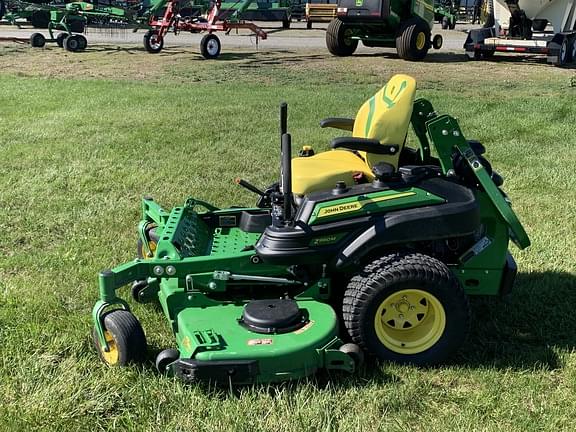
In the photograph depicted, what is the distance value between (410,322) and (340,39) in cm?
1427

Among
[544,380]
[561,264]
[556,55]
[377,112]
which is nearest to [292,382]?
[544,380]

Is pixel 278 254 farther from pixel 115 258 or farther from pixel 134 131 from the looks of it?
pixel 134 131

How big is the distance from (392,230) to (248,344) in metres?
0.90

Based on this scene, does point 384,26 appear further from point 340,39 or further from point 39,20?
point 39,20

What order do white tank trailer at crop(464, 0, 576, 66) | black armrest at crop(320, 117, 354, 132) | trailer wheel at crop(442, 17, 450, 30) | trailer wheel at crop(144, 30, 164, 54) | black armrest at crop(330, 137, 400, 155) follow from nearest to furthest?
black armrest at crop(330, 137, 400, 155) < black armrest at crop(320, 117, 354, 132) < white tank trailer at crop(464, 0, 576, 66) < trailer wheel at crop(144, 30, 164, 54) < trailer wheel at crop(442, 17, 450, 30)

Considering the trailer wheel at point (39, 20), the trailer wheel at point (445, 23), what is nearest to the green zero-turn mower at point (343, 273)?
the trailer wheel at point (39, 20)

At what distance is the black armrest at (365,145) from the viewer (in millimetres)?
3271

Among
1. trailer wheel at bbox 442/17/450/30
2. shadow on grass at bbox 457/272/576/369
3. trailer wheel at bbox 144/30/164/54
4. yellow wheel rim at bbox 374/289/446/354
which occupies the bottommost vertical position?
shadow on grass at bbox 457/272/576/369

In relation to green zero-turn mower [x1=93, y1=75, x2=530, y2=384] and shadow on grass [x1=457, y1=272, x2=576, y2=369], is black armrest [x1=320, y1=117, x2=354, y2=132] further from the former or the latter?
shadow on grass [x1=457, y1=272, x2=576, y2=369]

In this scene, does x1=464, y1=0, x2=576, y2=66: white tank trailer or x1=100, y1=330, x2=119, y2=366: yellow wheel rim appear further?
x1=464, y1=0, x2=576, y2=66: white tank trailer

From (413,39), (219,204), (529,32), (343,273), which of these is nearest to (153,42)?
(413,39)

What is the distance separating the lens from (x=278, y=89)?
37.5 ft

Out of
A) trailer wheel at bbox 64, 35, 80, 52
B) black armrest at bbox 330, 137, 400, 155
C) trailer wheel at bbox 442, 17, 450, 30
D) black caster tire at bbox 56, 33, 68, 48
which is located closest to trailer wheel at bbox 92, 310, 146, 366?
black armrest at bbox 330, 137, 400, 155

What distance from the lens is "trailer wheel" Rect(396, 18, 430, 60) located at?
15273mm
